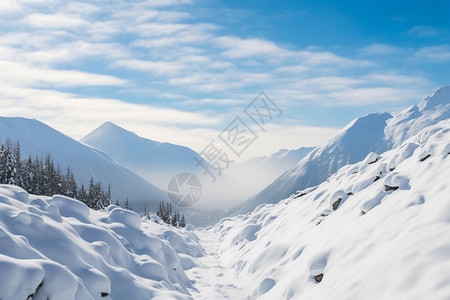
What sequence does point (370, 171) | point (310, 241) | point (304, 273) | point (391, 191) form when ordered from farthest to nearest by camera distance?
1. point (370, 171)
2. point (310, 241)
3. point (391, 191)
4. point (304, 273)

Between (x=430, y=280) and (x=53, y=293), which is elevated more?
(x=430, y=280)

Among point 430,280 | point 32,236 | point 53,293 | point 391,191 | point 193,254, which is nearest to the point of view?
point 430,280

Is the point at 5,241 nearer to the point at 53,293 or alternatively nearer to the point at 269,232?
the point at 53,293

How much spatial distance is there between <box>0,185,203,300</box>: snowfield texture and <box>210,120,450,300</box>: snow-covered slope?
562 centimetres

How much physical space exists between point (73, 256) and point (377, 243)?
421 inches

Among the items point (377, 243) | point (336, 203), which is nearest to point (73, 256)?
point (377, 243)

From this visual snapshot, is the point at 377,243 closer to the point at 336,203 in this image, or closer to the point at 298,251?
the point at 298,251

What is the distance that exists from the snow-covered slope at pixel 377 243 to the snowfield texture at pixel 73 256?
5.62 m

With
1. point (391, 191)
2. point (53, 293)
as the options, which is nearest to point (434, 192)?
point (391, 191)

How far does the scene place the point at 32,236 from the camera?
1134 cm

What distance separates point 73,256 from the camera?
37.6 ft

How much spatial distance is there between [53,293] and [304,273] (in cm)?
930

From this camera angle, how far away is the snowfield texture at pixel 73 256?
28.7 feet

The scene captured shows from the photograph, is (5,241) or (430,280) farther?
(5,241)
